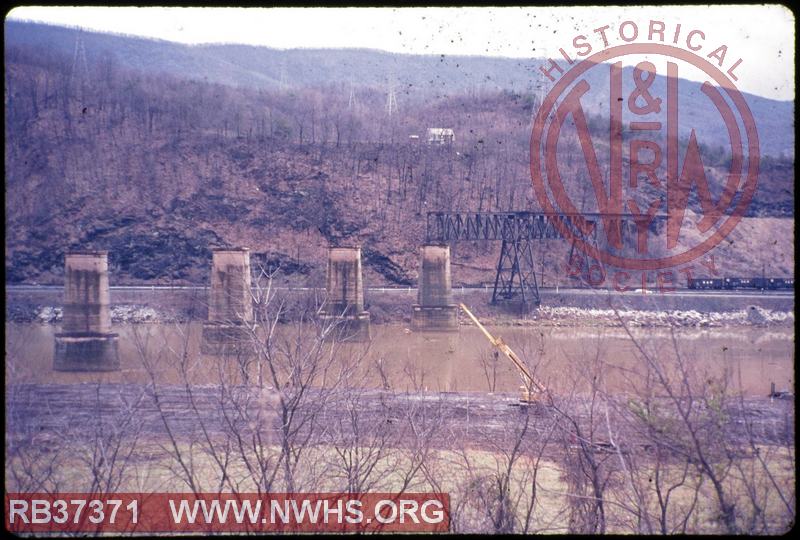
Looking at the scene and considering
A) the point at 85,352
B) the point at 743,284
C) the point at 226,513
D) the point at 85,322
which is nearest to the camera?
the point at 226,513

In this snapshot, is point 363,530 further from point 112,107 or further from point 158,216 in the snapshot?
point 112,107

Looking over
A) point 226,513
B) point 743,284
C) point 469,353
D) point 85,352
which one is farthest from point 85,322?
point 743,284

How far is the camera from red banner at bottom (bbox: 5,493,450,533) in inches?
236

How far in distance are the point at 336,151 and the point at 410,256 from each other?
880 centimetres

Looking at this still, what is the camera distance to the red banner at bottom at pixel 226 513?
5.99 meters

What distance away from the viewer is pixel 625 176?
43156 millimetres

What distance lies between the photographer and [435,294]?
99.3 feet

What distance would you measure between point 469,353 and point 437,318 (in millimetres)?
3926

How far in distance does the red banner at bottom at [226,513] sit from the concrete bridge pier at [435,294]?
22.8m

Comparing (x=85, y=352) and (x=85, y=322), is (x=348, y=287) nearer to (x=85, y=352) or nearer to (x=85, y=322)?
(x=85, y=322)

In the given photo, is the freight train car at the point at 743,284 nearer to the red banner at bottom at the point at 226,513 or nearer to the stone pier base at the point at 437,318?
the stone pier base at the point at 437,318

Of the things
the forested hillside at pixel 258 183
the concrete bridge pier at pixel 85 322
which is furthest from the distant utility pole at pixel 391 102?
the concrete bridge pier at pixel 85 322

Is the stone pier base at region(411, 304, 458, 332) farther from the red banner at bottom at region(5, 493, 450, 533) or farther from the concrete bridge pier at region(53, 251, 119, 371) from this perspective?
the red banner at bottom at region(5, 493, 450, 533)

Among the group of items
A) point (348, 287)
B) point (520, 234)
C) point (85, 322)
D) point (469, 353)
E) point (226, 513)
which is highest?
point (520, 234)
